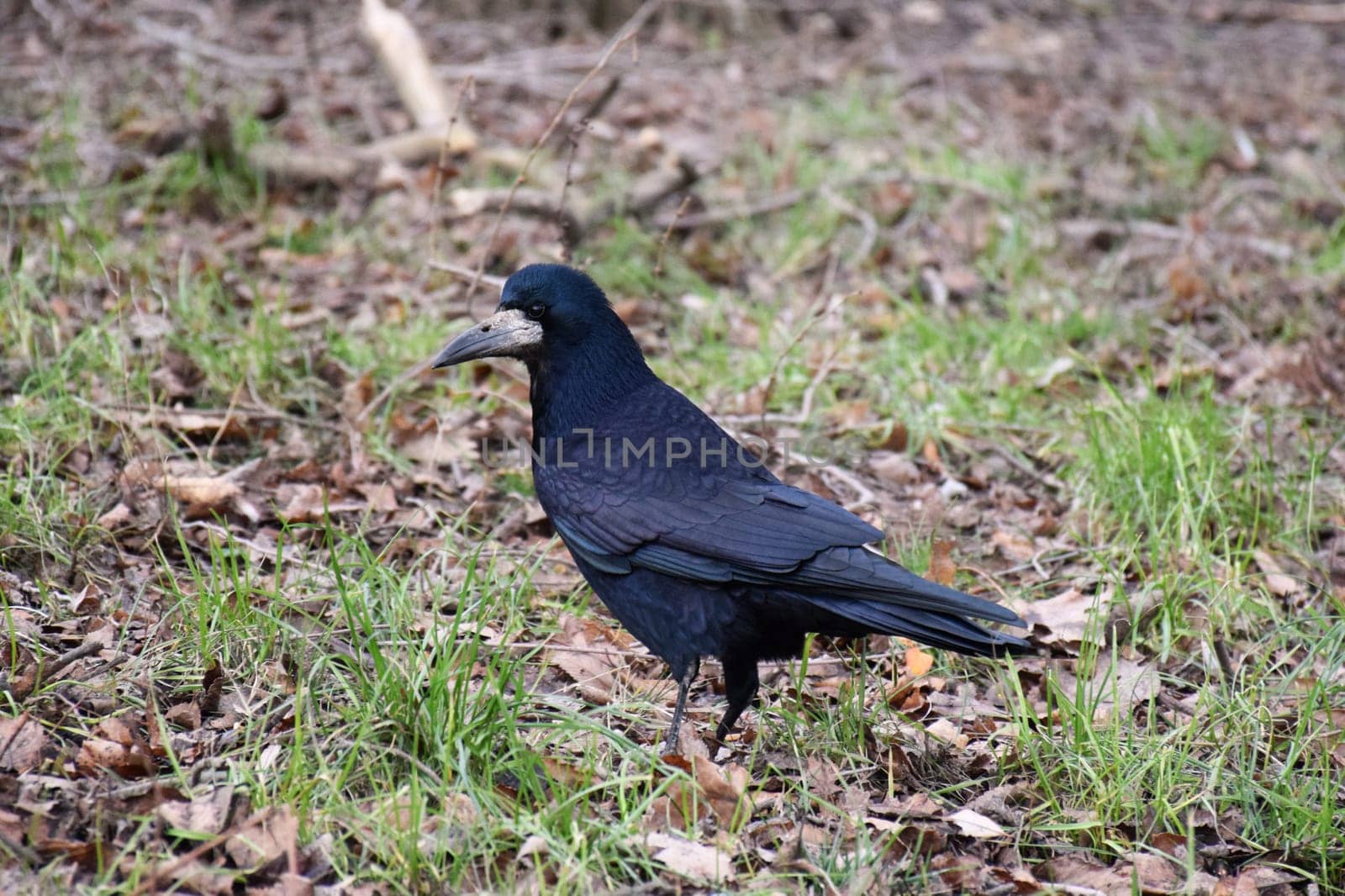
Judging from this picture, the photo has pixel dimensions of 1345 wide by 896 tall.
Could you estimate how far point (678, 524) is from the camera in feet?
11.5

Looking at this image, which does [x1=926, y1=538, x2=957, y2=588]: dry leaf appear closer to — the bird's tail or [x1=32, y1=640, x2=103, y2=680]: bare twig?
the bird's tail

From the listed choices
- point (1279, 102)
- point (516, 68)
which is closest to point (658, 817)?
point (516, 68)

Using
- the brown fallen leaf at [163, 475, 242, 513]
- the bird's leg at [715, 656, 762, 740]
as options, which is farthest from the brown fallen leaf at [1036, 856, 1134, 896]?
the brown fallen leaf at [163, 475, 242, 513]

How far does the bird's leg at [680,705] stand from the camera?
340 centimetres

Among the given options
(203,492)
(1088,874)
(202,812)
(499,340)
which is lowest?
(1088,874)

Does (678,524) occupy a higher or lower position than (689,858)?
higher

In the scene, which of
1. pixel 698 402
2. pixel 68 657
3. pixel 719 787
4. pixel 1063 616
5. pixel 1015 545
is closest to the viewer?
pixel 719 787

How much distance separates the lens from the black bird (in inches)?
130

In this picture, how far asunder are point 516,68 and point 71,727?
6.20 m

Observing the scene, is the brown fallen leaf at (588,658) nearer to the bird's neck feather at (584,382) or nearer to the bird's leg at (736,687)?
the bird's leg at (736,687)

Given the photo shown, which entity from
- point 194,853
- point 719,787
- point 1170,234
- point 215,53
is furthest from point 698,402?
point 215,53

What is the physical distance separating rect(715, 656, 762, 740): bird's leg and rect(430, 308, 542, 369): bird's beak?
1177 millimetres

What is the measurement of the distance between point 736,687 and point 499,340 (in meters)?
1.29

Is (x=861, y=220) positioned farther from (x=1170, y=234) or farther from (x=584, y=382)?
(x=584, y=382)
